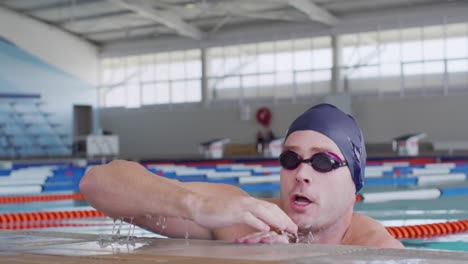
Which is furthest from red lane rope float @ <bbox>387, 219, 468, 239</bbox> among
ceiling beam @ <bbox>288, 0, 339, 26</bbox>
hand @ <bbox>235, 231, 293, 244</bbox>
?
ceiling beam @ <bbox>288, 0, 339, 26</bbox>

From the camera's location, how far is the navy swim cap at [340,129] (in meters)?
2.24

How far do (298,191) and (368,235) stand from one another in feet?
1.04

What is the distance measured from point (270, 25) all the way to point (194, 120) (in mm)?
4409

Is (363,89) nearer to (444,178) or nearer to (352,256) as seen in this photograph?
(444,178)

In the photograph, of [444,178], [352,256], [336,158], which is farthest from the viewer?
[444,178]

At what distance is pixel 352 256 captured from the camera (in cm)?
177

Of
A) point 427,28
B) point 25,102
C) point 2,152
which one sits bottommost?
point 2,152

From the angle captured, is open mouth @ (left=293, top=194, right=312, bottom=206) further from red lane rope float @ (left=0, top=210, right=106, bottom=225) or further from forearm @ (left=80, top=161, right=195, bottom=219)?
red lane rope float @ (left=0, top=210, right=106, bottom=225)

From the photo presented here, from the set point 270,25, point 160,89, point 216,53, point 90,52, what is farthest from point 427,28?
point 90,52

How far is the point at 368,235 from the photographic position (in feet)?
7.73

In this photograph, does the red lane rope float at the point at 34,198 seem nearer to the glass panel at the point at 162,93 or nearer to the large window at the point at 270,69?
the large window at the point at 270,69

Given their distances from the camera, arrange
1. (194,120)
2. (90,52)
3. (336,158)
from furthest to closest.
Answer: (90,52), (194,120), (336,158)

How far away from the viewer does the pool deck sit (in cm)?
167

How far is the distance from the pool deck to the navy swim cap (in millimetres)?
391
